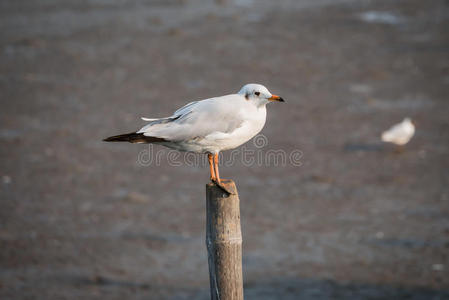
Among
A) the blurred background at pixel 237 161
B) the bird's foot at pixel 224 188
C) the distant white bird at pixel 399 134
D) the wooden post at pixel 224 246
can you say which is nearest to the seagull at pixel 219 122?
the bird's foot at pixel 224 188

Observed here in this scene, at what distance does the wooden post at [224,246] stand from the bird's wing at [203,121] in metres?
0.69

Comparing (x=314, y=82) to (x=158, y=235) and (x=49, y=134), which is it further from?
(x=158, y=235)

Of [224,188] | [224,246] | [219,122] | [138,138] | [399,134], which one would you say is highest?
[399,134]

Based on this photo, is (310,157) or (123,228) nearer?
(123,228)

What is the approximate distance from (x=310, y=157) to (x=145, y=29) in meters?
9.91

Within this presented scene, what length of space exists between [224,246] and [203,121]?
108 cm

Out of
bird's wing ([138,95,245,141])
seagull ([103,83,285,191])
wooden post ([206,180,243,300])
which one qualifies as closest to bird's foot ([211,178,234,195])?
wooden post ([206,180,243,300])

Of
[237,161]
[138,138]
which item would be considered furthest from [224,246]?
[237,161]

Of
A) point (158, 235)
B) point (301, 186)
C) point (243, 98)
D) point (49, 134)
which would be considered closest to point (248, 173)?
point (301, 186)

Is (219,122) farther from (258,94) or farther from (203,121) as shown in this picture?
(258,94)

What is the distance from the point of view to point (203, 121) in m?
5.09

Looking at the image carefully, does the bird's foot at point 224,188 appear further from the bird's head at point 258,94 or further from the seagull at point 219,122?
the bird's head at point 258,94

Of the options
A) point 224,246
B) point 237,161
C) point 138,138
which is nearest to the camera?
point 224,246

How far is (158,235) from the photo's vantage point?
33.3 ft
